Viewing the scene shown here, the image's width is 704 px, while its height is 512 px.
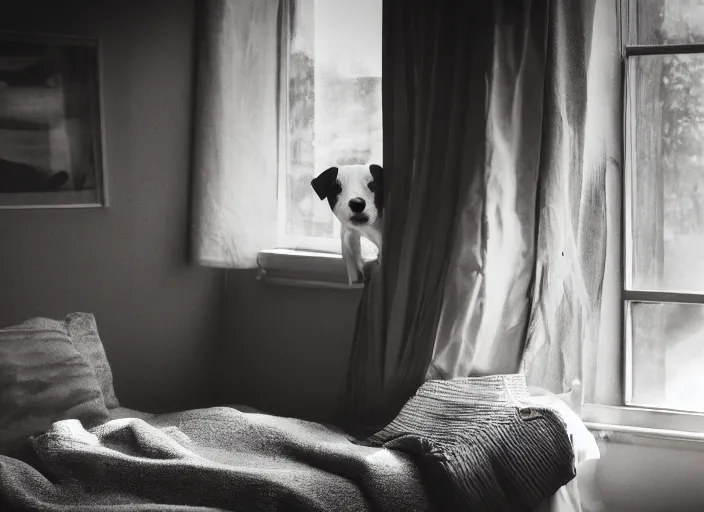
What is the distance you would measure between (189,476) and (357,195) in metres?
0.80

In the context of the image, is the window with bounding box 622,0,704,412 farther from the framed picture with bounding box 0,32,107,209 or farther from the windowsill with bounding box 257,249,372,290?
the framed picture with bounding box 0,32,107,209

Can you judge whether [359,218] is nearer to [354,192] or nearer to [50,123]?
[354,192]

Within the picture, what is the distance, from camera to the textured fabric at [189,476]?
48.9 inches

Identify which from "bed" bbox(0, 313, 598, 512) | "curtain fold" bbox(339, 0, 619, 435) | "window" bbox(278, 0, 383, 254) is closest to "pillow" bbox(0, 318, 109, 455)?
"bed" bbox(0, 313, 598, 512)

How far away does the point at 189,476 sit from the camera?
1.27 m

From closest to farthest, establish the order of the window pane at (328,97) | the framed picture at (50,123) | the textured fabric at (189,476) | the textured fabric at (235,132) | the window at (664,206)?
the textured fabric at (189,476), the framed picture at (50,123), the window at (664,206), the textured fabric at (235,132), the window pane at (328,97)

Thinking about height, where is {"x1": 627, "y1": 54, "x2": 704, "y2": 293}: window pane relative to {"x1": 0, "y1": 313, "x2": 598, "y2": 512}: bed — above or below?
above

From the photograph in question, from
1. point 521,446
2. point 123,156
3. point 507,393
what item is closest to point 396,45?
point 123,156

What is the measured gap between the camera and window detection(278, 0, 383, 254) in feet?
6.72

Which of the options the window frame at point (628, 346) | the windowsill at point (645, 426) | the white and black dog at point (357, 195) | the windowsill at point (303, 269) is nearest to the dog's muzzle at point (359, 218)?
the white and black dog at point (357, 195)

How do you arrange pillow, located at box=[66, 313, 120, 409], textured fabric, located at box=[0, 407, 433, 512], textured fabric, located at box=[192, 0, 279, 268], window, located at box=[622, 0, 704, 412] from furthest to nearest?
1. textured fabric, located at box=[192, 0, 279, 268]
2. window, located at box=[622, 0, 704, 412]
3. pillow, located at box=[66, 313, 120, 409]
4. textured fabric, located at box=[0, 407, 433, 512]

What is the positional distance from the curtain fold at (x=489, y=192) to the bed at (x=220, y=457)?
0.66 ft

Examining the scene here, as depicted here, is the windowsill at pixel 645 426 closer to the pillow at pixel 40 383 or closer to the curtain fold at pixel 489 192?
the curtain fold at pixel 489 192

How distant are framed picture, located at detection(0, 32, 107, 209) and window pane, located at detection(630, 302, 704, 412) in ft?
4.16
